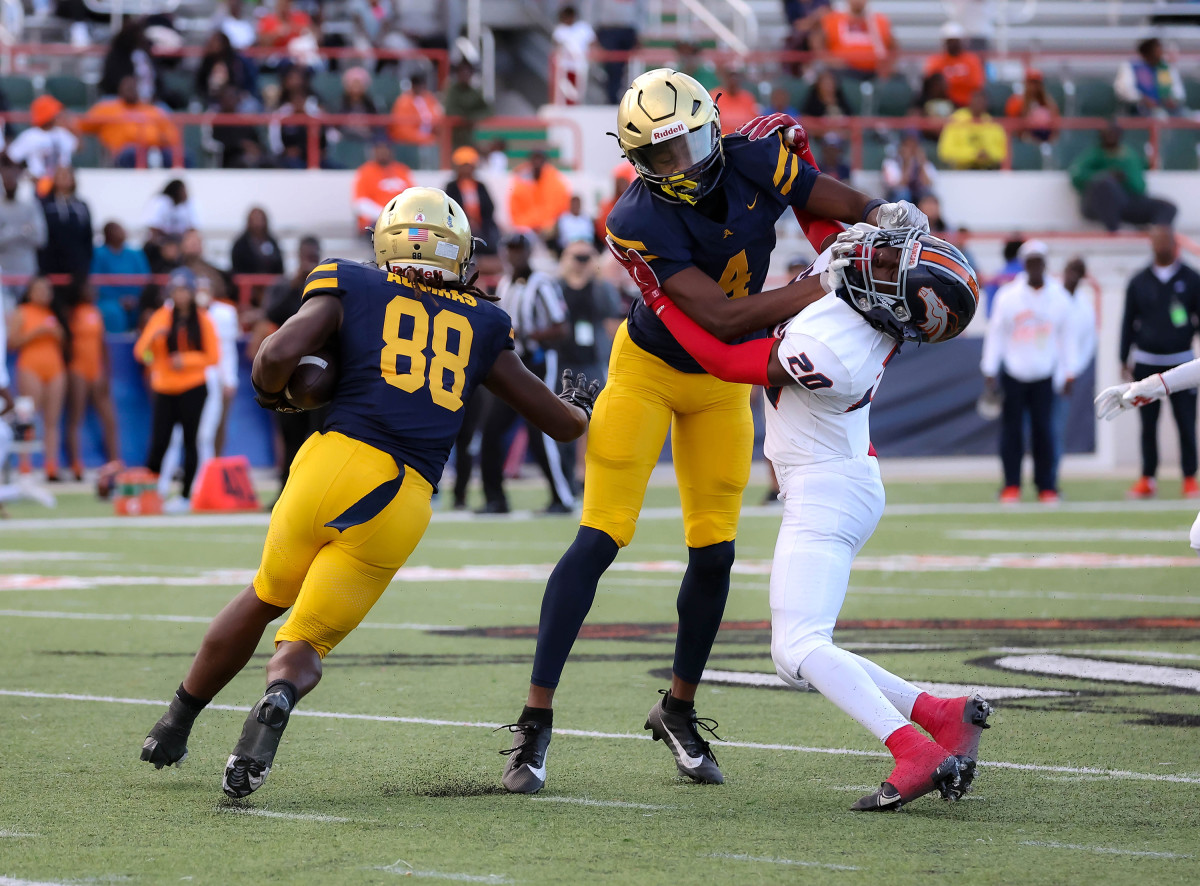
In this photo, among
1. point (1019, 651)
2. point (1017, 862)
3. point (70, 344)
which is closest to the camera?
point (1017, 862)

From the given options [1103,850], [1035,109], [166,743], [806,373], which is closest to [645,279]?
[806,373]

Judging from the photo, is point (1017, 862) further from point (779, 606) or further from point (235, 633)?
point (235, 633)

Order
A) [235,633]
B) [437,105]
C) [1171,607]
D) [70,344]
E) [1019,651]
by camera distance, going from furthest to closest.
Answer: [437,105] < [70,344] < [1171,607] < [1019,651] < [235,633]

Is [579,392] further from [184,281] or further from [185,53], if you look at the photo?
[185,53]

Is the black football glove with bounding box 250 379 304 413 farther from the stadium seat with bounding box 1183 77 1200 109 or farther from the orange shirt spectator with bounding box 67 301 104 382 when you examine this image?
the stadium seat with bounding box 1183 77 1200 109

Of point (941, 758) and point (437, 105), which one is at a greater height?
point (437, 105)

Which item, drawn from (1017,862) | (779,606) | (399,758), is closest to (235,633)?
(399,758)

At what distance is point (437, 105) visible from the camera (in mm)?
A: 20406

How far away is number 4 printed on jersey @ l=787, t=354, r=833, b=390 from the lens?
4383mm

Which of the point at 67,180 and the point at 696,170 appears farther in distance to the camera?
the point at 67,180

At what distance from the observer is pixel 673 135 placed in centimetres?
459

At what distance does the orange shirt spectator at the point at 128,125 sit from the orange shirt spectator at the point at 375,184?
237cm

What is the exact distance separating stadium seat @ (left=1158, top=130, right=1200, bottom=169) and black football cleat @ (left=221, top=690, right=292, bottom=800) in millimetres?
19311

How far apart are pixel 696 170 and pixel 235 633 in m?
1.71
